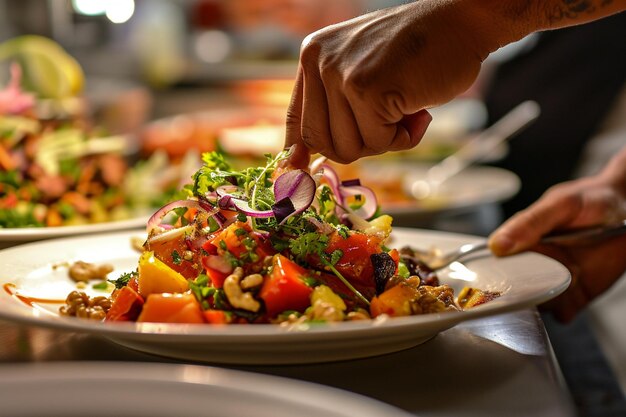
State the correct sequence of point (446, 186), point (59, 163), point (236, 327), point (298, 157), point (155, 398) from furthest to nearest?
point (446, 186) → point (59, 163) → point (298, 157) → point (236, 327) → point (155, 398)

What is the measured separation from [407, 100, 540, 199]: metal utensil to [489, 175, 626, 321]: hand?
901 mm

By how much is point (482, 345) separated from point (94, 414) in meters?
0.72

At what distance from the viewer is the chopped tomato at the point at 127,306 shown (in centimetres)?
113

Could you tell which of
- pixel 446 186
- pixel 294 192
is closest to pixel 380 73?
pixel 294 192

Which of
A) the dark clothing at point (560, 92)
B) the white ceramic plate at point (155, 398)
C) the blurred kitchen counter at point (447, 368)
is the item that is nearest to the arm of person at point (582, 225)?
the blurred kitchen counter at point (447, 368)

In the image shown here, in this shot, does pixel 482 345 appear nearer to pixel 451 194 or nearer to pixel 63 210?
pixel 63 210

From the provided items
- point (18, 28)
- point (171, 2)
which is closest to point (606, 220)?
point (18, 28)

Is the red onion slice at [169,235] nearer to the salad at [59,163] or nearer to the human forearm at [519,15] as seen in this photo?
the human forearm at [519,15]

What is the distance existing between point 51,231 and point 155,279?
0.60 meters

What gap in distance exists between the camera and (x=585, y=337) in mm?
2914

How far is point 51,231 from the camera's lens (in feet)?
5.50

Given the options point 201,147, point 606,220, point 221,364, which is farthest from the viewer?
point 201,147

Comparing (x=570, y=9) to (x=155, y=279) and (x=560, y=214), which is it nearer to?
(x=560, y=214)

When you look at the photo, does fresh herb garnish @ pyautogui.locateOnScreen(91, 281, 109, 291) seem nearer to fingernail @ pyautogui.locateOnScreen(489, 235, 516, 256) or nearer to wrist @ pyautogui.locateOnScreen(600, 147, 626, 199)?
fingernail @ pyautogui.locateOnScreen(489, 235, 516, 256)
